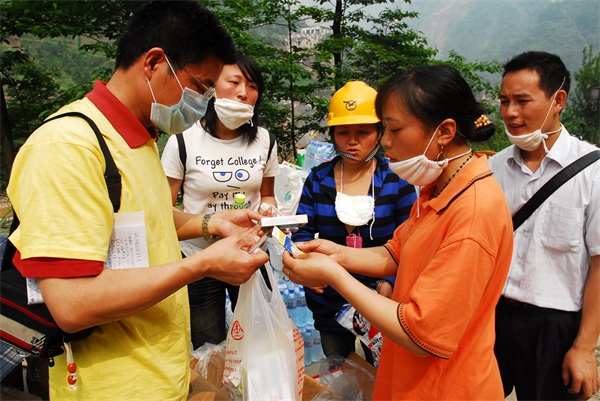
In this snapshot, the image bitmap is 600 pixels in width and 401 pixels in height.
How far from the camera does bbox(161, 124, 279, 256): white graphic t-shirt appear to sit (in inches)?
101

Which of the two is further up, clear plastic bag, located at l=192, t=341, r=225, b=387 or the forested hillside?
the forested hillside

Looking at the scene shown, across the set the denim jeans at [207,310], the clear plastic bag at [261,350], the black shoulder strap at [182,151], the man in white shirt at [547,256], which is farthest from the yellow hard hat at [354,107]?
the denim jeans at [207,310]

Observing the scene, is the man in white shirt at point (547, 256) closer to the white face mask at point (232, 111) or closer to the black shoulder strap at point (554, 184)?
the black shoulder strap at point (554, 184)

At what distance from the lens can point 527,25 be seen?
30.5 m

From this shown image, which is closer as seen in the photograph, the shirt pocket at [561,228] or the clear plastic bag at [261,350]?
the clear plastic bag at [261,350]

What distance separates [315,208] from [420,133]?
1.03m

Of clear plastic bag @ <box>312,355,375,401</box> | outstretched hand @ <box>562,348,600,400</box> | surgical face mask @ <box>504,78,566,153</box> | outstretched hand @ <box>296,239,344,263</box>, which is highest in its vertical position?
surgical face mask @ <box>504,78,566,153</box>

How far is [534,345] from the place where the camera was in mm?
2021

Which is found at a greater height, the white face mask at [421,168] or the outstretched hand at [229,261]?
the white face mask at [421,168]

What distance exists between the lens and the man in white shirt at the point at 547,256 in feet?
6.26

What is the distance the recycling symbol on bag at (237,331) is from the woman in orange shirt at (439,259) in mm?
317

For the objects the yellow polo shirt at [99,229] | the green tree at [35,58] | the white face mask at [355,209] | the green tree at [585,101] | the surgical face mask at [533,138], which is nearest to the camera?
the yellow polo shirt at [99,229]

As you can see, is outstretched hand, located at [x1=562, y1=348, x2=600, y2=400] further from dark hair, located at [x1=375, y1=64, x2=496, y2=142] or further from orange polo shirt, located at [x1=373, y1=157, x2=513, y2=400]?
dark hair, located at [x1=375, y1=64, x2=496, y2=142]

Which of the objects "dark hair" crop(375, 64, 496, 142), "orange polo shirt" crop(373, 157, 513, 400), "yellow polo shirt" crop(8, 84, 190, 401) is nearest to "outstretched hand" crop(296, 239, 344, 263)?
"orange polo shirt" crop(373, 157, 513, 400)
